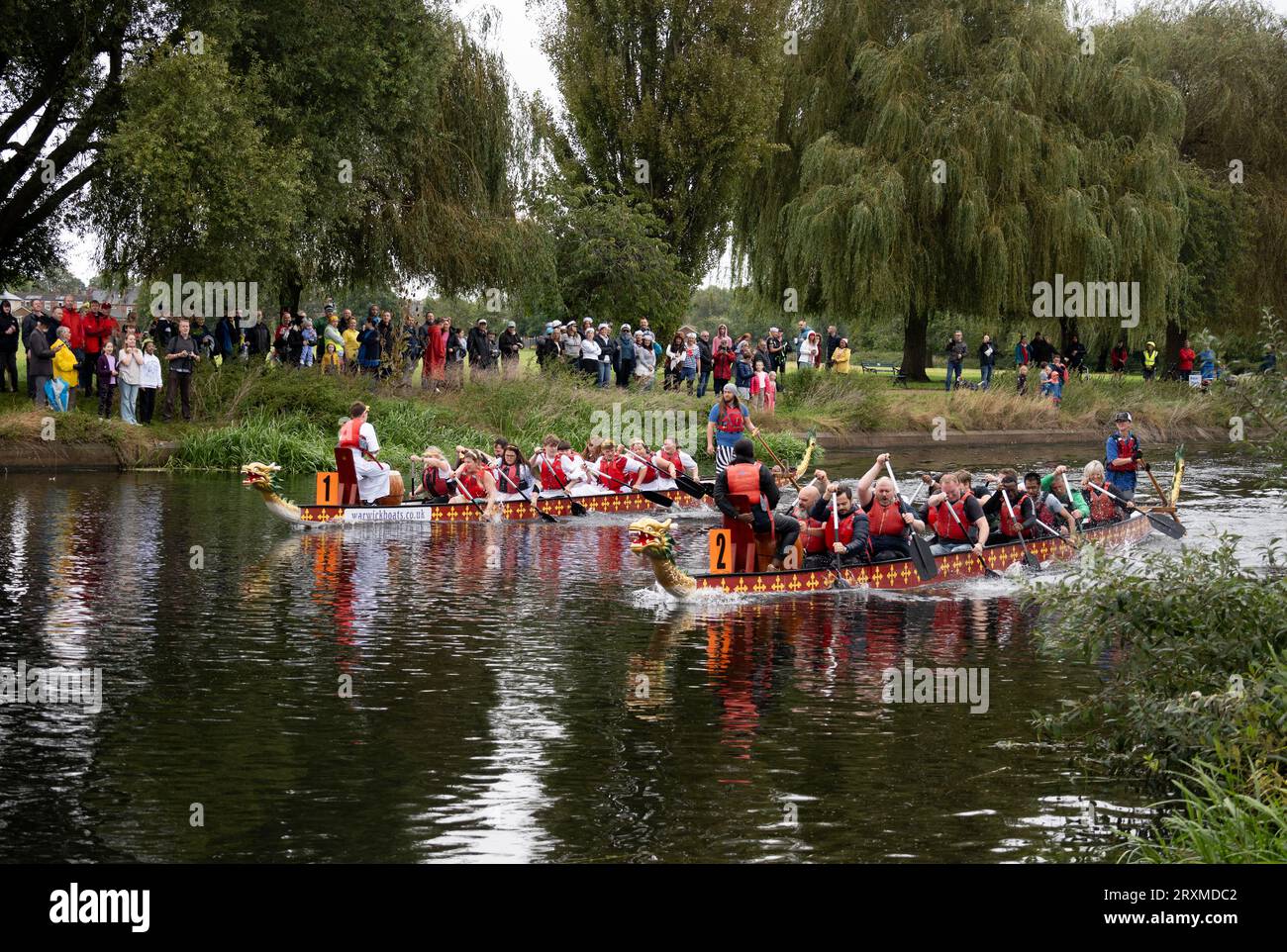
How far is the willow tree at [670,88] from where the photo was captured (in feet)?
144

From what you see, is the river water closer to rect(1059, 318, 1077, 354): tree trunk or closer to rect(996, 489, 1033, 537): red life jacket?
rect(996, 489, 1033, 537): red life jacket

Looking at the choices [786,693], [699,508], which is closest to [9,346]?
[699,508]

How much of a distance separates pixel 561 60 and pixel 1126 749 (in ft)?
123

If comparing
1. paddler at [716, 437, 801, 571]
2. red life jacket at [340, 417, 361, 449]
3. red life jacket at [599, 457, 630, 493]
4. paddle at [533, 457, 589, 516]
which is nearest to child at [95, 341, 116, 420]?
red life jacket at [340, 417, 361, 449]

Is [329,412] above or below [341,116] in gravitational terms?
below

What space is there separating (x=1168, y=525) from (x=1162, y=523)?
118mm

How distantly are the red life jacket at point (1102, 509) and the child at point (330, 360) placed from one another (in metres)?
17.6

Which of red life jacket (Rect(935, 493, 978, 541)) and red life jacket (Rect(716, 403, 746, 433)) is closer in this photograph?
red life jacket (Rect(935, 493, 978, 541))

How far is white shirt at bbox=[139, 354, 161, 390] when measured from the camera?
31.5 meters

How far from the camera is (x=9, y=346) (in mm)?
33188

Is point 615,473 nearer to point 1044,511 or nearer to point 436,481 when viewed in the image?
point 436,481

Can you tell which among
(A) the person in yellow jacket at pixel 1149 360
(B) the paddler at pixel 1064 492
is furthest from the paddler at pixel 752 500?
(A) the person in yellow jacket at pixel 1149 360

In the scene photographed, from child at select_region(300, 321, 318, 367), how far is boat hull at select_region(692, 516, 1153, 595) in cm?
1948

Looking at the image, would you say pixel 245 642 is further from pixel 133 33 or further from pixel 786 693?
pixel 133 33
